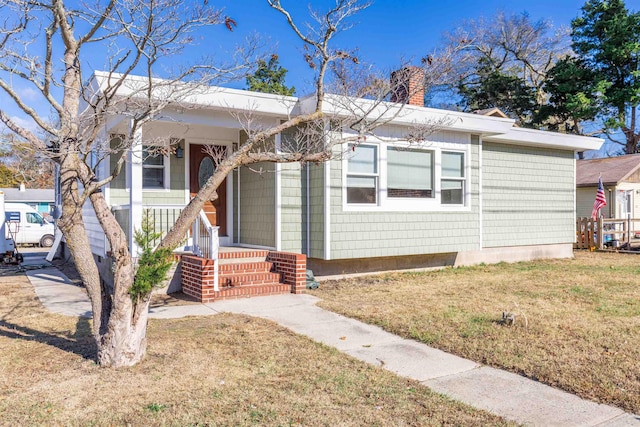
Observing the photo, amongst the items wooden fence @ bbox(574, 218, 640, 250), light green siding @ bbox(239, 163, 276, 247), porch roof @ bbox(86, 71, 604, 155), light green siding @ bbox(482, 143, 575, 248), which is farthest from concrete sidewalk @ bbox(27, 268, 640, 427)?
wooden fence @ bbox(574, 218, 640, 250)

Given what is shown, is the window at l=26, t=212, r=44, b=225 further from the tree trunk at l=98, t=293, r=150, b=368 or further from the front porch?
the tree trunk at l=98, t=293, r=150, b=368

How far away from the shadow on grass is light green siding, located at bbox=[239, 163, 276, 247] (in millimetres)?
4071

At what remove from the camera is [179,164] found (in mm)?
10461

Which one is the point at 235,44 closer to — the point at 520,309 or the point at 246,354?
the point at 246,354

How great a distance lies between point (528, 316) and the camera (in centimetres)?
661

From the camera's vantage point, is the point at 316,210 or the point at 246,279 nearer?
the point at 246,279

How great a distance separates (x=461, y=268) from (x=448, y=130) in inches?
125

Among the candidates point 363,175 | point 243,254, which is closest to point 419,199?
point 363,175

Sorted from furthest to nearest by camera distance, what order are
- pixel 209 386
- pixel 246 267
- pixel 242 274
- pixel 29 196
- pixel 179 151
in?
pixel 29 196
pixel 179 151
pixel 246 267
pixel 242 274
pixel 209 386

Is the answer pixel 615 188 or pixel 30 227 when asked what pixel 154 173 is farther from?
pixel 615 188

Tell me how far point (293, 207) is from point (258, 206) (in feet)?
2.81

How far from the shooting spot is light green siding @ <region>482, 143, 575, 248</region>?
12.1 metres

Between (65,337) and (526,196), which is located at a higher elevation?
(526,196)

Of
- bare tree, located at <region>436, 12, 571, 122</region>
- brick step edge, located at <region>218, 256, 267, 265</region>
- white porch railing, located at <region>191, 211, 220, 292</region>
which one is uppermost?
bare tree, located at <region>436, 12, 571, 122</region>
